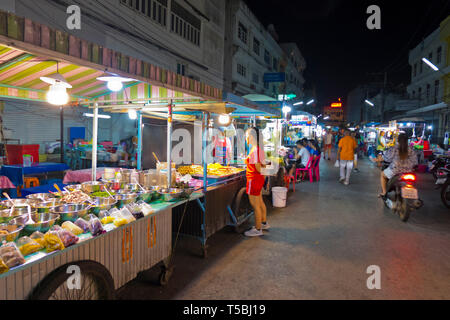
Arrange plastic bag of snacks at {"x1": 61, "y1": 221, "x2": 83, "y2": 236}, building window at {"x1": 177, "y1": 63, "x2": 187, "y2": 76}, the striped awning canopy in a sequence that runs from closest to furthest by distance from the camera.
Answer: plastic bag of snacks at {"x1": 61, "y1": 221, "x2": 83, "y2": 236}, the striped awning canopy, building window at {"x1": 177, "y1": 63, "x2": 187, "y2": 76}

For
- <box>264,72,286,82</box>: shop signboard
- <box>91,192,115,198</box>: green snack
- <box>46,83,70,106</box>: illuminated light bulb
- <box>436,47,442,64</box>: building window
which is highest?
<box>436,47,442,64</box>: building window

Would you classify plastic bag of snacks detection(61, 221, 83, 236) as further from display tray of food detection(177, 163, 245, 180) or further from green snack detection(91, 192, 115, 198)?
display tray of food detection(177, 163, 245, 180)

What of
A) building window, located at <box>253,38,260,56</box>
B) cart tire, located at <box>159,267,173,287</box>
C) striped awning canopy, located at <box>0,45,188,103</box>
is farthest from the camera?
building window, located at <box>253,38,260,56</box>

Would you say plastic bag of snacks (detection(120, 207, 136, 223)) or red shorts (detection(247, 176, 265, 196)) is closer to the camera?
plastic bag of snacks (detection(120, 207, 136, 223))

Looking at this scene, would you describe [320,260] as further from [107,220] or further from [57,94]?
[57,94]

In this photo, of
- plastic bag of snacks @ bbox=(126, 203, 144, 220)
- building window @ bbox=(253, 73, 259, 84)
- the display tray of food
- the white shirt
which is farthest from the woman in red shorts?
building window @ bbox=(253, 73, 259, 84)

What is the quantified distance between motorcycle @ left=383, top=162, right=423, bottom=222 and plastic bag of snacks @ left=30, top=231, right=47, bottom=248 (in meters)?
6.90

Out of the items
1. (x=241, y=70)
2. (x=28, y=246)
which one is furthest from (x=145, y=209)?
(x=241, y=70)

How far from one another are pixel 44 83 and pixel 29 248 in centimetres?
255

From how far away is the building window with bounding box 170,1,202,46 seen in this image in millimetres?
15836

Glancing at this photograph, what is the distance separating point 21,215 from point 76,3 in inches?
387

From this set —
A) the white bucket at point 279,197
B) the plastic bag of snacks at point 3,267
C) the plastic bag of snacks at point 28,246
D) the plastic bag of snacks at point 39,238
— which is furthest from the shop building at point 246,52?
the plastic bag of snacks at point 3,267

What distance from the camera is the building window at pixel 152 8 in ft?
42.2

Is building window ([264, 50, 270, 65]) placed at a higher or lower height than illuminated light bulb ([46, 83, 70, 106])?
higher
